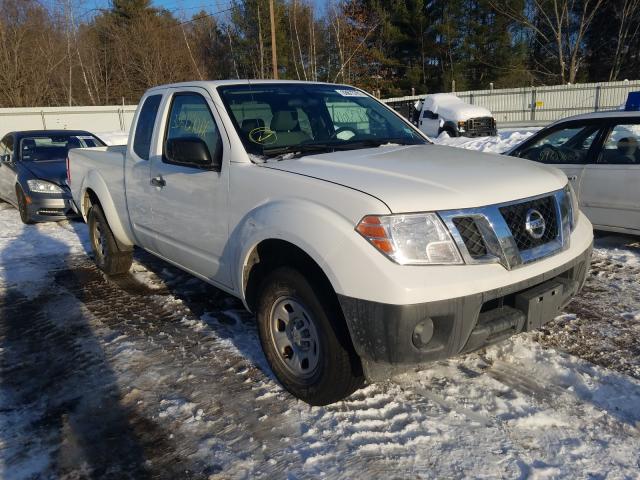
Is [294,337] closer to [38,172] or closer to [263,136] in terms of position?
[263,136]

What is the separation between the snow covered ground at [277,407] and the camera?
2.57 metres

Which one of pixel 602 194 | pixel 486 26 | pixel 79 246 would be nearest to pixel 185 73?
pixel 486 26

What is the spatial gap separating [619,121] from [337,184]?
4373mm

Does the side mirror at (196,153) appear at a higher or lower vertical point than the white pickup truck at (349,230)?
higher

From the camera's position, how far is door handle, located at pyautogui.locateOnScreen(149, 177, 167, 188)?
13.6ft

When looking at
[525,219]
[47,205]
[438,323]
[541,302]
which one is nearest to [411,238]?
[438,323]

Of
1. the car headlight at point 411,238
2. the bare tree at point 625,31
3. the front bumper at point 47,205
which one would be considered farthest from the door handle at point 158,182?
the bare tree at point 625,31

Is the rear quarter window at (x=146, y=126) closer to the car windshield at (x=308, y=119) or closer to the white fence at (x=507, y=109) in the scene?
the car windshield at (x=308, y=119)

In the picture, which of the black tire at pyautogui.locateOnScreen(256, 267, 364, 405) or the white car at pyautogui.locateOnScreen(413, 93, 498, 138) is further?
the white car at pyautogui.locateOnScreen(413, 93, 498, 138)

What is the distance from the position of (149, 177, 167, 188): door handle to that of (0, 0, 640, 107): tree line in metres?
38.3

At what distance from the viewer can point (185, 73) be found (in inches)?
1801

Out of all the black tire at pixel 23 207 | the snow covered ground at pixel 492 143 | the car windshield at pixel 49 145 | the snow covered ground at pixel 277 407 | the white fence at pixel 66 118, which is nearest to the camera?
the snow covered ground at pixel 277 407

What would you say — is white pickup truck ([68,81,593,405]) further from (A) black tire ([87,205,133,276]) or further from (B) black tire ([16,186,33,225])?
(B) black tire ([16,186,33,225])

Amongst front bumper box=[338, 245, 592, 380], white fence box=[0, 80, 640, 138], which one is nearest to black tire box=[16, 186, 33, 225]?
front bumper box=[338, 245, 592, 380]
